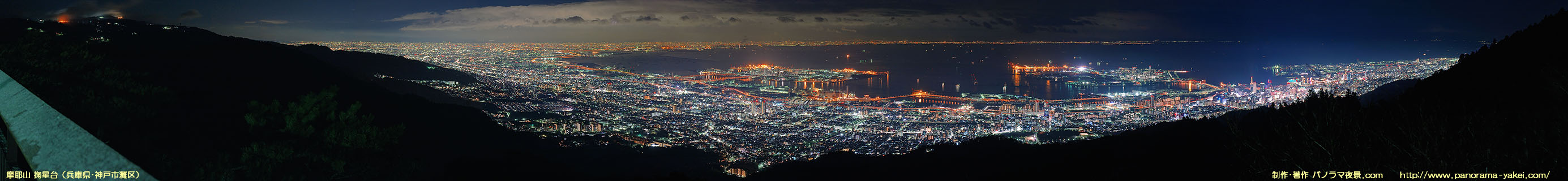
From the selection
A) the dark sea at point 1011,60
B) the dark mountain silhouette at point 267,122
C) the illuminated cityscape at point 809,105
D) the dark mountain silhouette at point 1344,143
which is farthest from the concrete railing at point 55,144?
the dark sea at point 1011,60

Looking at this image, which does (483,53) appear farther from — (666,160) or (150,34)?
(666,160)

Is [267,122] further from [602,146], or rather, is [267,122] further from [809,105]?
[809,105]

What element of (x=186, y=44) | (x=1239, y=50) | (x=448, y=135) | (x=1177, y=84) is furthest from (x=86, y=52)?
(x=1239, y=50)

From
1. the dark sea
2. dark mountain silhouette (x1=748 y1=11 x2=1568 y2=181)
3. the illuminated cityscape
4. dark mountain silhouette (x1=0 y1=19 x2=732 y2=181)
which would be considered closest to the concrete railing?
dark mountain silhouette (x1=0 y1=19 x2=732 y2=181)

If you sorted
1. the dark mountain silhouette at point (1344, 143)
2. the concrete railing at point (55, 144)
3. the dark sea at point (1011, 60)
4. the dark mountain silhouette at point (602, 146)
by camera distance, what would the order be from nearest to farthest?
the dark mountain silhouette at point (1344, 143), the concrete railing at point (55, 144), the dark mountain silhouette at point (602, 146), the dark sea at point (1011, 60)

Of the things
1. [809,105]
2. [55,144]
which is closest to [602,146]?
A: [55,144]

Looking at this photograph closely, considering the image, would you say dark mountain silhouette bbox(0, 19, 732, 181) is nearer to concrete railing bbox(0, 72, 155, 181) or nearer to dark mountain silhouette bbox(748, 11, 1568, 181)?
concrete railing bbox(0, 72, 155, 181)

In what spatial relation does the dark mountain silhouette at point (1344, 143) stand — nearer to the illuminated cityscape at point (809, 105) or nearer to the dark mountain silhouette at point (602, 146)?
the dark mountain silhouette at point (602, 146)
